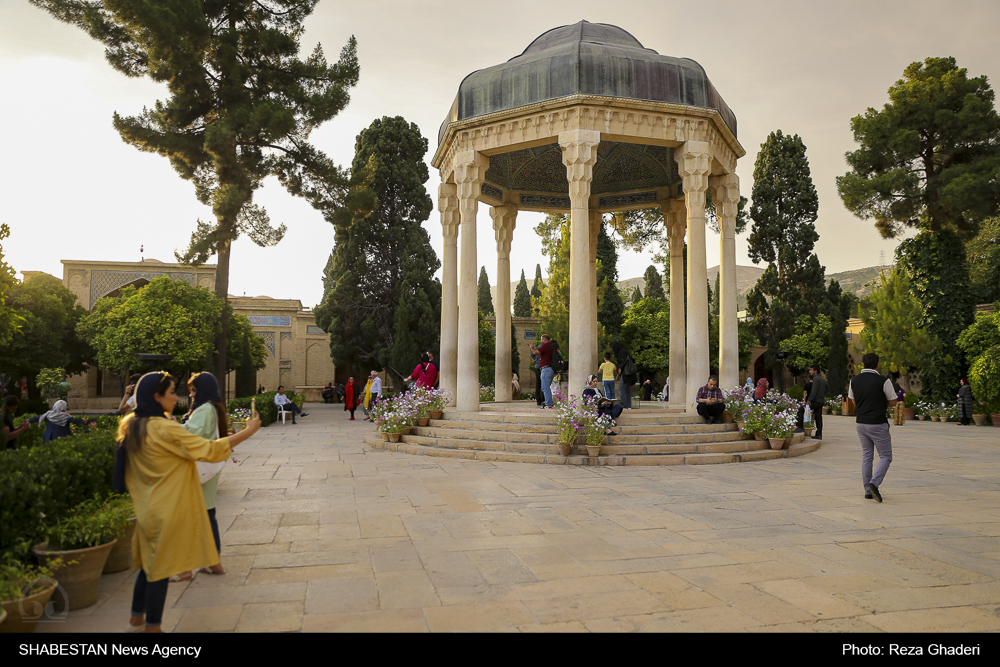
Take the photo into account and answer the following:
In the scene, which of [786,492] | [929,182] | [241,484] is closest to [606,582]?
[786,492]

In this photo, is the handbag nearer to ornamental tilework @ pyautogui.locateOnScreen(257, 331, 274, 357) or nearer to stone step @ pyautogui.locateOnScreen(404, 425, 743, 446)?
stone step @ pyautogui.locateOnScreen(404, 425, 743, 446)

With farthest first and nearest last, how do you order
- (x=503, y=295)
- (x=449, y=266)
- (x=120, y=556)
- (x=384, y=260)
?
(x=384, y=260)
(x=503, y=295)
(x=449, y=266)
(x=120, y=556)

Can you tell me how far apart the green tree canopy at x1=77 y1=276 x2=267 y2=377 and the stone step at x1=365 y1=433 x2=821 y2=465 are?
55.9ft

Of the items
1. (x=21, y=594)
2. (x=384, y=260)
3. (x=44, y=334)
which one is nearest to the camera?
(x=21, y=594)

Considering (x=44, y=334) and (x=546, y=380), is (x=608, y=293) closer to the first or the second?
(x=546, y=380)

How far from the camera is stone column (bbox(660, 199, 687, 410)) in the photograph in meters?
15.7

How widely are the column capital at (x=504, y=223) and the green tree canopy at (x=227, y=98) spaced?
623 centimetres

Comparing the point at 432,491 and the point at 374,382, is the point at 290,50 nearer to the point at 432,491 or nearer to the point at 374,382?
the point at 374,382

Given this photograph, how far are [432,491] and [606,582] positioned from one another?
3.80 metres

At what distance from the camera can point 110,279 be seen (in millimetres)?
33719

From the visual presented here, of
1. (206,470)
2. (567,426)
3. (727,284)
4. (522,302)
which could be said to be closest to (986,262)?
(727,284)

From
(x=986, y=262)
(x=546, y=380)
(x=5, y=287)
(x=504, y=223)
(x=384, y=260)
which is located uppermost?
(x=986, y=262)

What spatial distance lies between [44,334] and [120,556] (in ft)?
95.4

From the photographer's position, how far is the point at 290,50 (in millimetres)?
20047
